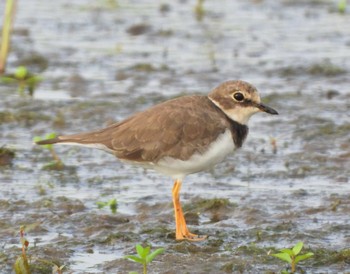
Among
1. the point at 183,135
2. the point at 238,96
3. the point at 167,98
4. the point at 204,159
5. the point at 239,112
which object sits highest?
the point at 238,96

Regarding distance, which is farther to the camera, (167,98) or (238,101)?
(167,98)

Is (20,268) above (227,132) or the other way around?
the other way around

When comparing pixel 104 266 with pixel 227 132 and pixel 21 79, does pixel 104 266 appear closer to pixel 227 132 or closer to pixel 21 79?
pixel 227 132

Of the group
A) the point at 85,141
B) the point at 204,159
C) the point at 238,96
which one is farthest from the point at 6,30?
the point at 204,159

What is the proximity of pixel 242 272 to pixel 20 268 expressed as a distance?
1481mm

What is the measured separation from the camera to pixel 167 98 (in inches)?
452

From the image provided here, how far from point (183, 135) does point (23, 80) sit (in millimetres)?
4645

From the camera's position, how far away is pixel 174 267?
6.95 meters

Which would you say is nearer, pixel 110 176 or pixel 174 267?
pixel 174 267

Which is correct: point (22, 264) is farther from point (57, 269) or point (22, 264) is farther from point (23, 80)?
point (23, 80)

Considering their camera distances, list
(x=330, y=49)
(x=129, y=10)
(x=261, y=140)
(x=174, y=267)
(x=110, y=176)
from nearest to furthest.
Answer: (x=174, y=267) → (x=110, y=176) → (x=261, y=140) → (x=330, y=49) → (x=129, y=10)

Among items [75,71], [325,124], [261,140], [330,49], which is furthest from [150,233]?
[330,49]

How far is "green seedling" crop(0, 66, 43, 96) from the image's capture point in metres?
11.6

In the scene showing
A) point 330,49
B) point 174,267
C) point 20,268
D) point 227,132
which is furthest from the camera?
point 330,49
